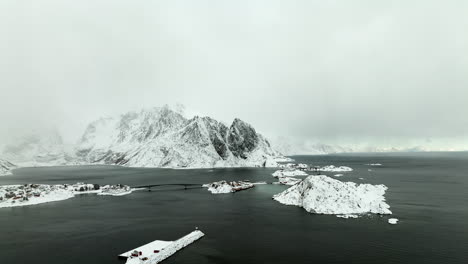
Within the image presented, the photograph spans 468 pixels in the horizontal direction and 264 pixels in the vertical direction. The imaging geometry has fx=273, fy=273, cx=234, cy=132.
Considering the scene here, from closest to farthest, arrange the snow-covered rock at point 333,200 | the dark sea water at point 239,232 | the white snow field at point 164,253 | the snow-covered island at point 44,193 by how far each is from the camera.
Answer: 1. the white snow field at point 164,253
2. the dark sea water at point 239,232
3. the snow-covered rock at point 333,200
4. the snow-covered island at point 44,193

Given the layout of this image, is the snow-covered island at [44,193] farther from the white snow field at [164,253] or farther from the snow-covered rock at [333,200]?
the snow-covered rock at [333,200]

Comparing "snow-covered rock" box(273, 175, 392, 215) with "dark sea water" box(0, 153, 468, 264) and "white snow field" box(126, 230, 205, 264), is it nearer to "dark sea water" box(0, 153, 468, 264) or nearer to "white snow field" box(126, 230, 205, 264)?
"dark sea water" box(0, 153, 468, 264)

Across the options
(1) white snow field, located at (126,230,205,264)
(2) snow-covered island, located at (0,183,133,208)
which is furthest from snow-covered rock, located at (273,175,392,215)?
(2) snow-covered island, located at (0,183,133,208)

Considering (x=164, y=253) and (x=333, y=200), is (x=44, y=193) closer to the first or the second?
(x=164, y=253)

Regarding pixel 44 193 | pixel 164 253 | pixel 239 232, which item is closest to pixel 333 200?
pixel 239 232

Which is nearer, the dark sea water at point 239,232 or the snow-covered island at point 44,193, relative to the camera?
the dark sea water at point 239,232

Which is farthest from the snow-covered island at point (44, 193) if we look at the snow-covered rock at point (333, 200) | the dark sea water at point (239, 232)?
the snow-covered rock at point (333, 200)

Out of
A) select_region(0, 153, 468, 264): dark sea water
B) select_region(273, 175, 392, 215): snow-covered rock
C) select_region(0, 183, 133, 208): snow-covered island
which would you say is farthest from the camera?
select_region(0, 183, 133, 208): snow-covered island

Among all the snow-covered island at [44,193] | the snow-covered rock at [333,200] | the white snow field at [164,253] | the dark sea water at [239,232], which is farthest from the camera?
the snow-covered island at [44,193]

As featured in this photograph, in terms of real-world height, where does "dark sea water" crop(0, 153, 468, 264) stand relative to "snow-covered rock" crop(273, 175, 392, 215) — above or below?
below
